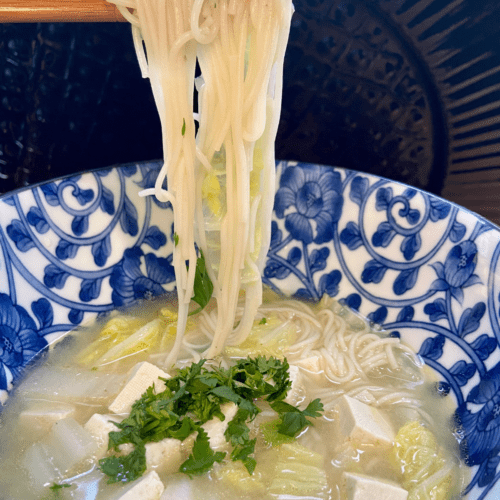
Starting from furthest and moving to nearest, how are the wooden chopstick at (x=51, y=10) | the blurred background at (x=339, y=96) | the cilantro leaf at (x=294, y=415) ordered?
the blurred background at (x=339, y=96)
the cilantro leaf at (x=294, y=415)
the wooden chopstick at (x=51, y=10)

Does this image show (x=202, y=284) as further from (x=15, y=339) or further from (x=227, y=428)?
(x=15, y=339)

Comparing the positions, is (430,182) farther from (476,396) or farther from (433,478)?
(433,478)

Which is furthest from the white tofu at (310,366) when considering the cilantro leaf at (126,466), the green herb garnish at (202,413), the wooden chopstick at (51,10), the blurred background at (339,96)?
the wooden chopstick at (51,10)

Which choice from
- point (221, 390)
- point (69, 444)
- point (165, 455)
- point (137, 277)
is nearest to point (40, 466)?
point (69, 444)

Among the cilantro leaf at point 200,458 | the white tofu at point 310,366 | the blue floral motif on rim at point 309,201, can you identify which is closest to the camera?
the cilantro leaf at point 200,458

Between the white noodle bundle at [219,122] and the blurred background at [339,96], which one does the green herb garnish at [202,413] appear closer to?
the white noodle bundle at [219,122]

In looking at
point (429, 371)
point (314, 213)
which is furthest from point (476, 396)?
point (314, 213)
